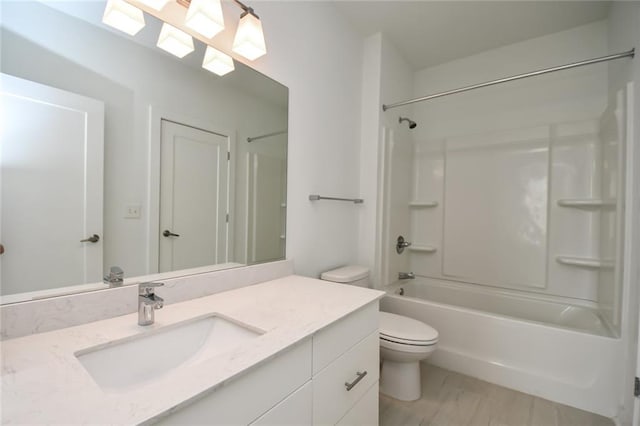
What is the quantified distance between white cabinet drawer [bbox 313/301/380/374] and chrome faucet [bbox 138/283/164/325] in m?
0.49

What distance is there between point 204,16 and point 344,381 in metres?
1.48

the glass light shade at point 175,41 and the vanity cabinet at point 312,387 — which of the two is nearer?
the vanity cabinet at point 312,387

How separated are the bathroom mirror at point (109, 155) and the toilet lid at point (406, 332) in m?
0.92

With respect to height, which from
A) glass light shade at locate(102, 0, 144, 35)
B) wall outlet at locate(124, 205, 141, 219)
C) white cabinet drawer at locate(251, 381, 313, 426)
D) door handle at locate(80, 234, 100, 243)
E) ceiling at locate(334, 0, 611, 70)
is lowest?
white cabinet drawer at locate(251, 381, 313, 426)

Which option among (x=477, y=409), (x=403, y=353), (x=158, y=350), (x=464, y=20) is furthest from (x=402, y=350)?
(x=464, y=20)

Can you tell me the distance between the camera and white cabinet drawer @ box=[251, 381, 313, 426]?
663 mm

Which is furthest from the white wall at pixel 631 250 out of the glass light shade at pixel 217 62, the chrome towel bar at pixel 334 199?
the glass light shade at pixel 217 62

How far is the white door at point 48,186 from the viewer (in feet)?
2.29

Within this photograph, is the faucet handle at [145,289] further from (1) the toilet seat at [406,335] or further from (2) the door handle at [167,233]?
(1) the toilet seat at [406,335]

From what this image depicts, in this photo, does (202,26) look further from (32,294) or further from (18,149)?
(32,294)

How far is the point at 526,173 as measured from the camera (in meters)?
2.27

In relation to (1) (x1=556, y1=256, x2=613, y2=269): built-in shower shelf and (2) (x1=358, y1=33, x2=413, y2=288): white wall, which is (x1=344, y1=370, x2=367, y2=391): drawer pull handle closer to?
(2) (x1=358, y1=33, x2=413, y2=288): white wall

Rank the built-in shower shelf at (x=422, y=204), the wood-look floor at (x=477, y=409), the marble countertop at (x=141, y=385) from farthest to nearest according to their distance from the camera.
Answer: the built-in shower shelf at (x=422, y=204)
the wood-look floor at (x=477, y=409)
the marble countertop at (x=141, y=385)

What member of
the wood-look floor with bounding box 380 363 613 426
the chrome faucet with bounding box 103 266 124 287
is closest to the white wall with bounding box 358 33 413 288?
the wood-look floor with bounding box 380 363 613 426
